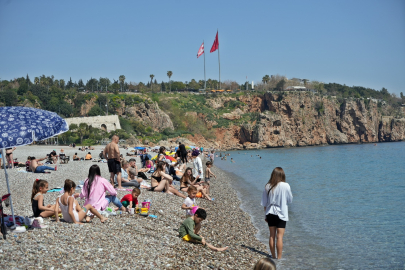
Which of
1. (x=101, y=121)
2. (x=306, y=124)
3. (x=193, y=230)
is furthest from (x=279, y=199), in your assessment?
(x=306, y=124)

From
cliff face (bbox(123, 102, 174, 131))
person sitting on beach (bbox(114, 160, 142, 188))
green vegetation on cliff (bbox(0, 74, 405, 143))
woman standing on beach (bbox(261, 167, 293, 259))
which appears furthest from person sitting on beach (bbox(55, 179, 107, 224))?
cliff face (bbox(123, 102, 174, 131))

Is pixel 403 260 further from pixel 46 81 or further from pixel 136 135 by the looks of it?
pixel 46 81

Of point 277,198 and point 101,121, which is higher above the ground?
point 277,198

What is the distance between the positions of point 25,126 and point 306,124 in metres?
90.8

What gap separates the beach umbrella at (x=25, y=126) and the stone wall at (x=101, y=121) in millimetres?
52536

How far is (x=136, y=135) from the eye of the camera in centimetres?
6347

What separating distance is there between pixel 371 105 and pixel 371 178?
8736cm

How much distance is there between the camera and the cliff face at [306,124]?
269 ft

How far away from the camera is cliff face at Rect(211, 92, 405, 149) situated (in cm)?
8206

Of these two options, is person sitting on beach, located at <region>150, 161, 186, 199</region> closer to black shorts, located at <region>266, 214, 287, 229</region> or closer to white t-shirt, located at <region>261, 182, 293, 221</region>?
black shorts, located at <region>266, 214, 287, 229</region>

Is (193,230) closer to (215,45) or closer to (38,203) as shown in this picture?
(38,203)

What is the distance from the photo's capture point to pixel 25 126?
5.92 m

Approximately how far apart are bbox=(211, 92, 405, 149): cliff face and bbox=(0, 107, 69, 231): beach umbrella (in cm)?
7211

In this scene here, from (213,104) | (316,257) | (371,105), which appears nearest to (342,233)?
(316,257)
